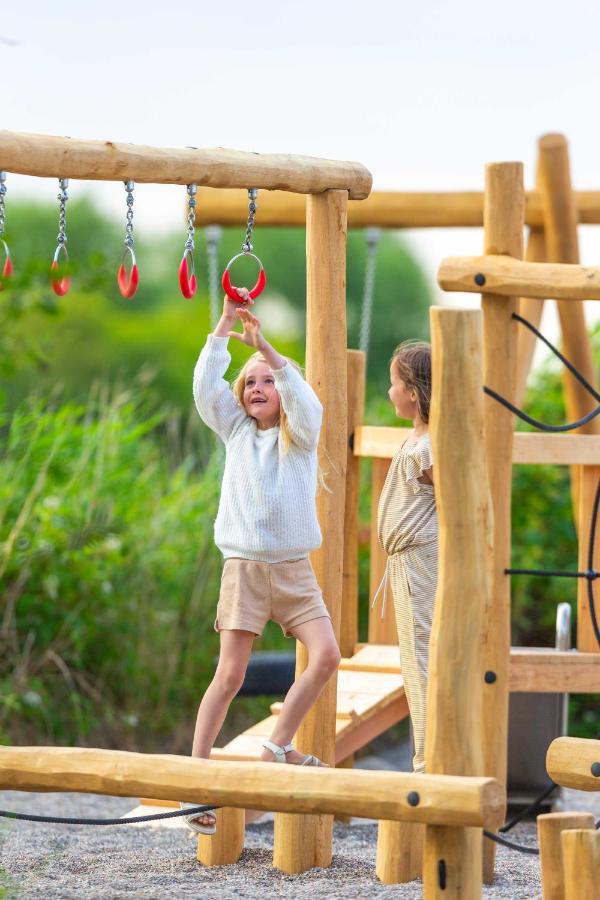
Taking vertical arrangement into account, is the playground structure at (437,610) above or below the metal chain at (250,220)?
below

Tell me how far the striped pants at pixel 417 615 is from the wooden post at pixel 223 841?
580 millimetres

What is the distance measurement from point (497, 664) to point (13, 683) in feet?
11.5

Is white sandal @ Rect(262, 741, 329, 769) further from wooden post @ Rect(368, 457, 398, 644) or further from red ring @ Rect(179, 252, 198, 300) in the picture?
wooden post @ Rect(368, 457, 398, 644)

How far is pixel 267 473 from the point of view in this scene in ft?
12.4

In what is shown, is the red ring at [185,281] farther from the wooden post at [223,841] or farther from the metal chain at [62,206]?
the wooden post at [223,841]

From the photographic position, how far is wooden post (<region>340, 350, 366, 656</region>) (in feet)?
17.7

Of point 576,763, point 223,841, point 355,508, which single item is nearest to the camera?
→ point 576,763

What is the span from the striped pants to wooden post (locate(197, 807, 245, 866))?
0.58 m

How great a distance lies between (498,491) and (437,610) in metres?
0.86

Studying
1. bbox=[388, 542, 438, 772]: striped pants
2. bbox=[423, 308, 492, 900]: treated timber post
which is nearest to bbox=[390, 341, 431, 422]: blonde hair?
bbox=[388, 542, 438, 772]: striped pants

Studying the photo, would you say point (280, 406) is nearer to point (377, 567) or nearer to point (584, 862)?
point (584, 862)

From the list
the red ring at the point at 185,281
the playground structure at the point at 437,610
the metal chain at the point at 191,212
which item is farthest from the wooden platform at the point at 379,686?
the metal chain at the point at 191,212

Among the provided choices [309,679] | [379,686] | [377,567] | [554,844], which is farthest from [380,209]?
[554,844]

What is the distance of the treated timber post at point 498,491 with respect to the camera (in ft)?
13.2
